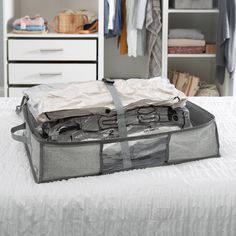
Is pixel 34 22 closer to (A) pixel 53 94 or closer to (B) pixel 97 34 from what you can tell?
(B) pixel 97 34

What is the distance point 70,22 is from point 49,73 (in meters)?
0.41

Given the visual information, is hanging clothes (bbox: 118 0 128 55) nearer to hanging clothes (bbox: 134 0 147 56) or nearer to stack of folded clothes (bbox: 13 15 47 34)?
hanging clothes (bbox: 134 0 147 56)

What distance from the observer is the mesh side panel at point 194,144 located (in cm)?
149

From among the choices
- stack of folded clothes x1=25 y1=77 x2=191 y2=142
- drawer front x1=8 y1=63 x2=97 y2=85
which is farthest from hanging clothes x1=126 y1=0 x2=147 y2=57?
stack of folded clothes x1=25 y1=77 x2=191 y2=142

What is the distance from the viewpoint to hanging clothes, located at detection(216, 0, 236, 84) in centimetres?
353

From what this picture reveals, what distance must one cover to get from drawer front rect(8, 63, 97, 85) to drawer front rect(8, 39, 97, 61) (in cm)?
5

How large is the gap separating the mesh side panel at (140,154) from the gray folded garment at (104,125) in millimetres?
81

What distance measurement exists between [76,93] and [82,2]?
2624 mm

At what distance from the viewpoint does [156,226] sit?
4.24 ft

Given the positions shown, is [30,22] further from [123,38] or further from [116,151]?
[116,151]

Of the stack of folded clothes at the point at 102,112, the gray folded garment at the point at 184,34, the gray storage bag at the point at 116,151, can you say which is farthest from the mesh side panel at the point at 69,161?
the gray folded garment at the point at 184,34

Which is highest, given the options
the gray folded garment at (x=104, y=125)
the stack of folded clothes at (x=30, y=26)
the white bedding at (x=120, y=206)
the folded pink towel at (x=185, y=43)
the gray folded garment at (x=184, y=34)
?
the stack of folded clothes at (x=30, y=26)

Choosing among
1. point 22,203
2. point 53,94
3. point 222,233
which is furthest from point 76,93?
point 222,233

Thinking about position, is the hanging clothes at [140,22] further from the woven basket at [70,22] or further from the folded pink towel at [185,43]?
the woven basket at [70,22]
